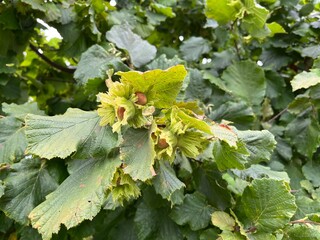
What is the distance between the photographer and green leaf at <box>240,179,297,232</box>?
1069mm

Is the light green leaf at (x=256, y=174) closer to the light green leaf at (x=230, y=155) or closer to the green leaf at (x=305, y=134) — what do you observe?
the light green leaf at (x=230, y=155)

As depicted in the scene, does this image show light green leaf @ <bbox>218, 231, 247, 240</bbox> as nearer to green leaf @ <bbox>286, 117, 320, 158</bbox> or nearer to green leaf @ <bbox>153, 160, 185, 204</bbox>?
green leaf @ <bbox>153, 160, 185, 204</bbox>

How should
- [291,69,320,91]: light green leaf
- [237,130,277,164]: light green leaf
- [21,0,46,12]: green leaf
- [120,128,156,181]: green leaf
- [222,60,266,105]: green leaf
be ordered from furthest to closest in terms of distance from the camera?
[222,60,266,105]: green leaf → [21,0,46,12]: green leaf → [291,69,320,91]: light green leaf → [237,130,277,164]: light green leaf → [120,128,156,181]: green leaf

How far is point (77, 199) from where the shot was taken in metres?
0.96

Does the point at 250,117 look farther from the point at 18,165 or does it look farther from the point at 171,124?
the point at 18,165

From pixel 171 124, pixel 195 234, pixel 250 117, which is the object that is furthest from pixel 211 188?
pixel 171 124

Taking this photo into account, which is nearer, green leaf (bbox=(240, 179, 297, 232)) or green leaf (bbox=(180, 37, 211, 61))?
green leaf (bbox=(240, 179, 297, 232))

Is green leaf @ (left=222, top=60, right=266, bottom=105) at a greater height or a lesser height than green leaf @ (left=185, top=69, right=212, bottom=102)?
lesser

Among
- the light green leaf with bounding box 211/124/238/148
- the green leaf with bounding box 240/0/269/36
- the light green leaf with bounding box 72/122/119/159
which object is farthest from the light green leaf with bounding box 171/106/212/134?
the green leaf with bounding box 240/0/269/36

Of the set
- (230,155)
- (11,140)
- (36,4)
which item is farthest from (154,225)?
(36,4)

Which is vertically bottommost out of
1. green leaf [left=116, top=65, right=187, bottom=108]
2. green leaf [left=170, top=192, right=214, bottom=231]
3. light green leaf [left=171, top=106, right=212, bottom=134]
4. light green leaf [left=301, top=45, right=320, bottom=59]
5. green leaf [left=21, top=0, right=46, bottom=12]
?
green leaf [left=170, top=192, right=214, bottom=231]

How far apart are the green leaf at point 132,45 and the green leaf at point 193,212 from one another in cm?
50

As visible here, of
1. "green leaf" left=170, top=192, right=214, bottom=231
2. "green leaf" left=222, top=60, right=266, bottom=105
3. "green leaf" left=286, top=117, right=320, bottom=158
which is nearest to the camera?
"green leaf" left=170, top=192, right=214, bottom=231

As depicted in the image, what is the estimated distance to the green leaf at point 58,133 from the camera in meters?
0.99
